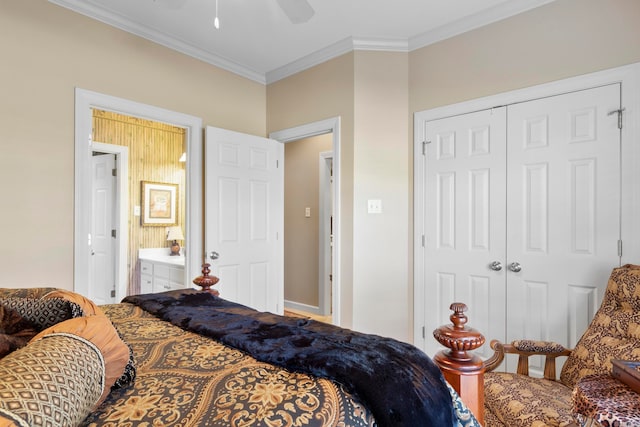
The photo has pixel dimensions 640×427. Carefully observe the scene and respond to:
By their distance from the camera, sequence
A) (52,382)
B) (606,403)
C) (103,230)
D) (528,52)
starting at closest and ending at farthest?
(52,382), (606,403), (528,52), (103,230)

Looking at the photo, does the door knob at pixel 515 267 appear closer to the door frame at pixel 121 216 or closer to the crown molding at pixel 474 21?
the crown molding at pixel 474 21

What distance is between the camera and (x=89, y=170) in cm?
264

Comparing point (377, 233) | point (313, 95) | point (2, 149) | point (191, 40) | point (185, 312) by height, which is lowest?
point (185, 312)

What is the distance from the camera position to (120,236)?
14.4 ft

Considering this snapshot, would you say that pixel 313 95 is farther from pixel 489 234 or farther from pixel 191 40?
pixel 489 234

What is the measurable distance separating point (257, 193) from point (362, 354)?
2.74 meters

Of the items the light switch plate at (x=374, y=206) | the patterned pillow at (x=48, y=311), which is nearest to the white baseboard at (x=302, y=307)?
the light switch plate at (x=374, y=206)

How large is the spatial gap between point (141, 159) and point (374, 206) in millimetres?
3280

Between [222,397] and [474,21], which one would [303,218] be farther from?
[222,397]

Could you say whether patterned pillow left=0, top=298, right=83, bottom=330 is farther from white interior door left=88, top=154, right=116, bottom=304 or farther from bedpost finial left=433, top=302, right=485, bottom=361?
white interior door left=88, top=154, right=116, bottom=304

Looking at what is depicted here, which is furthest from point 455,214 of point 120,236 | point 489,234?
point 120,236

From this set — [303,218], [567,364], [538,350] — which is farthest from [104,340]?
[303,218]

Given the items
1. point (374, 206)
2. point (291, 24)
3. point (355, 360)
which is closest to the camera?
point (355, 360)

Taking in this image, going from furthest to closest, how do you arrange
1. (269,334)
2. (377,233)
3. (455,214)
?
(377,233)
(455,214)
(269,334)
